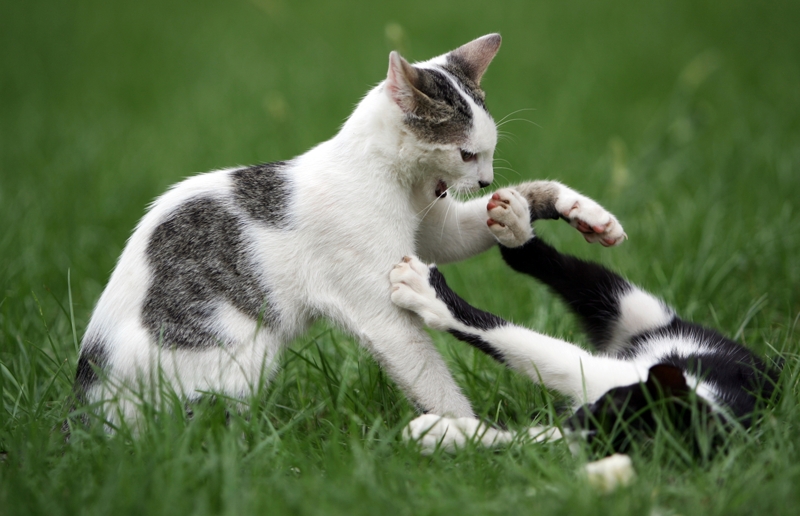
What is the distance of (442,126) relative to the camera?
2281 mm

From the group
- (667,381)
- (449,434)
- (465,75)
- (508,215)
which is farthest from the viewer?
(465,75)

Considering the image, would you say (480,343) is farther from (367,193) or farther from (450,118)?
(450,118)

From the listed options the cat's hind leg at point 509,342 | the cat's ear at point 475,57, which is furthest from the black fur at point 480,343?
the cat's ear at point 475,57

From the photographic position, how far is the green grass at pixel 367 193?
5.93ft

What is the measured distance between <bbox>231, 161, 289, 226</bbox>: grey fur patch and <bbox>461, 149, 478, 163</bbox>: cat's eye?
60 centimetres

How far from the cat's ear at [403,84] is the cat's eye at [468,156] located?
0.73ft

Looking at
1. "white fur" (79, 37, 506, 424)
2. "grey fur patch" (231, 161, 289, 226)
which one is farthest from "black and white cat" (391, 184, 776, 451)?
"grey fur patch" (231, 161, 289, 226)

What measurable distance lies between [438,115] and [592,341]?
1.22 meters

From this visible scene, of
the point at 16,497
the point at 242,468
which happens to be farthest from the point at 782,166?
the point at 16,497

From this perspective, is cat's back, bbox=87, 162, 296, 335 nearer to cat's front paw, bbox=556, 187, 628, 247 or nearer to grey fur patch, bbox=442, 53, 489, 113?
grey fur patch, bbox=442, 53, 489, 113

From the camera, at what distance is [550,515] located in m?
1.63

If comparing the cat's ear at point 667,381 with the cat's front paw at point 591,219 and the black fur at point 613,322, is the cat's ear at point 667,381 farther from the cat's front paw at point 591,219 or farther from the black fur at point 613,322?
the cat's front paw at point 591,219

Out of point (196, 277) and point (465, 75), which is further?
point (465, 75)

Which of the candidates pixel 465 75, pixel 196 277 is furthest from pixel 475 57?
pixel 196 277
